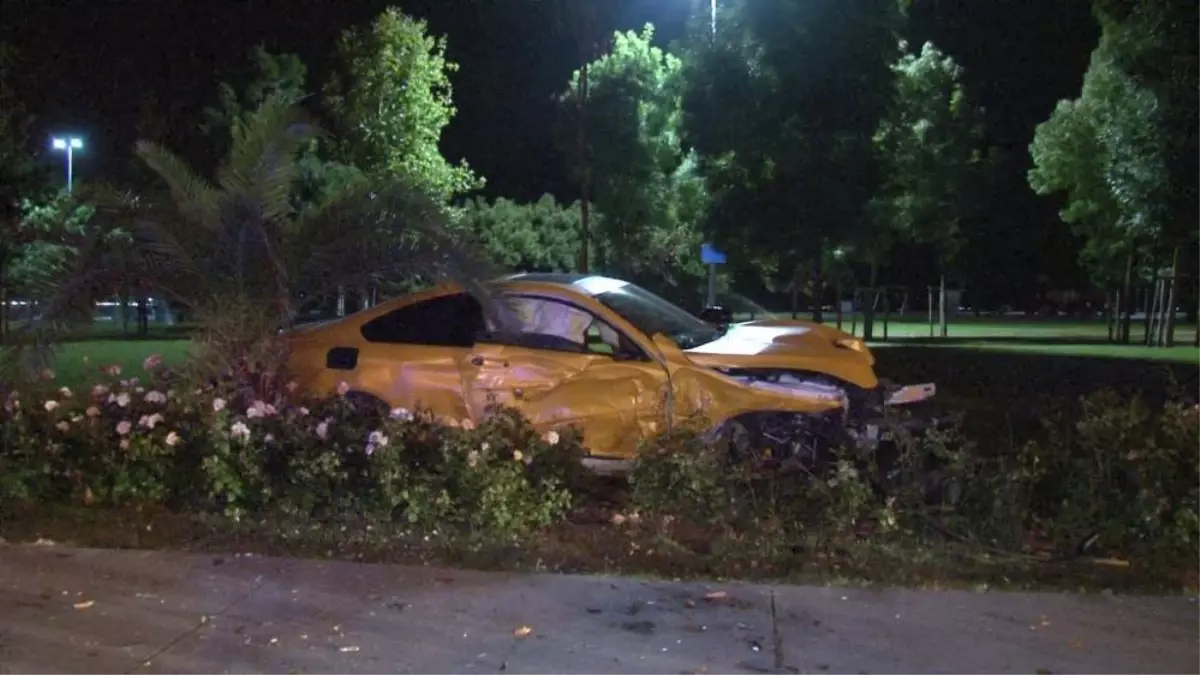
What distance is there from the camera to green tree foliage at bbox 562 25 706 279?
24797 mm

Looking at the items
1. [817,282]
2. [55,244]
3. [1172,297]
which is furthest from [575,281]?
[1172,297]

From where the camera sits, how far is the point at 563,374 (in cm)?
898

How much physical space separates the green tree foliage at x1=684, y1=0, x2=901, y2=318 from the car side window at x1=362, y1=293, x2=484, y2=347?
1024 cm

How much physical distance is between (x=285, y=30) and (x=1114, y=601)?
75.7ft

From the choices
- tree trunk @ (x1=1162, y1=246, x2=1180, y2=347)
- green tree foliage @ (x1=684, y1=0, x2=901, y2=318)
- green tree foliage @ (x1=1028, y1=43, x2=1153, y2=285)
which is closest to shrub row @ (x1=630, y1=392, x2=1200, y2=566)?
green tree foliage @ (x1=684, y1=0, x2=901, y2=318)

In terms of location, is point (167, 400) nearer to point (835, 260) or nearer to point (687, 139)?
point (687, 139)

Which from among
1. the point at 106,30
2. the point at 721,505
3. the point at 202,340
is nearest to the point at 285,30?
the point at 106,30

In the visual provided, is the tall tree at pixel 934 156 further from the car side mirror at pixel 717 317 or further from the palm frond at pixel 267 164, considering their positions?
the palm frond at pixel 267 164

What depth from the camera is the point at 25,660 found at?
5508mm

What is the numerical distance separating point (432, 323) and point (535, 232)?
19819mm

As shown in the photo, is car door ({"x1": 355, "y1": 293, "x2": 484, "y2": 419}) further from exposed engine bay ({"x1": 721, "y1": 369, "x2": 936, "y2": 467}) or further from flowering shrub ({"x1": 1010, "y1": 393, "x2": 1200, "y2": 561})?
flowering shrub ({"x1": 1010, "y1": 393, "x2": 1200, "y2": 561})

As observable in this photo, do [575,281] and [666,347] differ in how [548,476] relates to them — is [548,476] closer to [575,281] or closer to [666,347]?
[666,347]

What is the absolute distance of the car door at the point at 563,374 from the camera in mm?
8812

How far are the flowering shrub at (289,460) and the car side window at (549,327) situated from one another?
4.44ft
